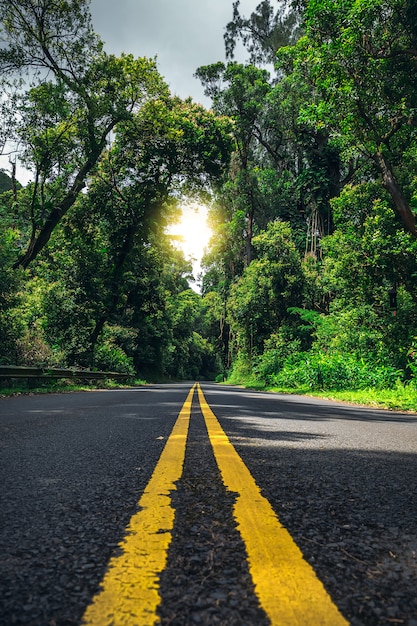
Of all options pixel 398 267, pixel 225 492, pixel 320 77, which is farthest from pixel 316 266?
pixel 225 492

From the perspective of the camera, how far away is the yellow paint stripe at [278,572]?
3.41ft

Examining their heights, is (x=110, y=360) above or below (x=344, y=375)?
above

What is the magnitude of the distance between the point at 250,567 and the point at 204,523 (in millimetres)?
439

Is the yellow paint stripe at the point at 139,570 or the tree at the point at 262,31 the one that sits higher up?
the tree at the point at 262,31

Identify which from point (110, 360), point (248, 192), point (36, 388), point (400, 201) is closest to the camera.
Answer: point (36, 388)

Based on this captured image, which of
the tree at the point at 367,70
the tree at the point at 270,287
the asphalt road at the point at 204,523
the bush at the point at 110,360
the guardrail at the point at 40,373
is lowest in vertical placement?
the asphalt road at the point at 204,523

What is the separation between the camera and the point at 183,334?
52.6m

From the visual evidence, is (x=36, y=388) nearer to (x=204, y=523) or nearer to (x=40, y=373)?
(x=40, y=373)

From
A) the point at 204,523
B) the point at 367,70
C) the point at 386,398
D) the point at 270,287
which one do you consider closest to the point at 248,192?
the point at 270,287

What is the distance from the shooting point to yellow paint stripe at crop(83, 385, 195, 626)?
3.37 feet

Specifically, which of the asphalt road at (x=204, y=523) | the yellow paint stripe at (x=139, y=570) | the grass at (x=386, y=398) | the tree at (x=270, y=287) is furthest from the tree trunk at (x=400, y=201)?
the yellow paint stripe at (x=139, y=570)

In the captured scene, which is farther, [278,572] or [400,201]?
[400,201]

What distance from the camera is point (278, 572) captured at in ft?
4.17

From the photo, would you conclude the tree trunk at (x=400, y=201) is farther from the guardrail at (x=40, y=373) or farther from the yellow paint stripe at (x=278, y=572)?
the yellow paint stripe at (x=278, y=572)
